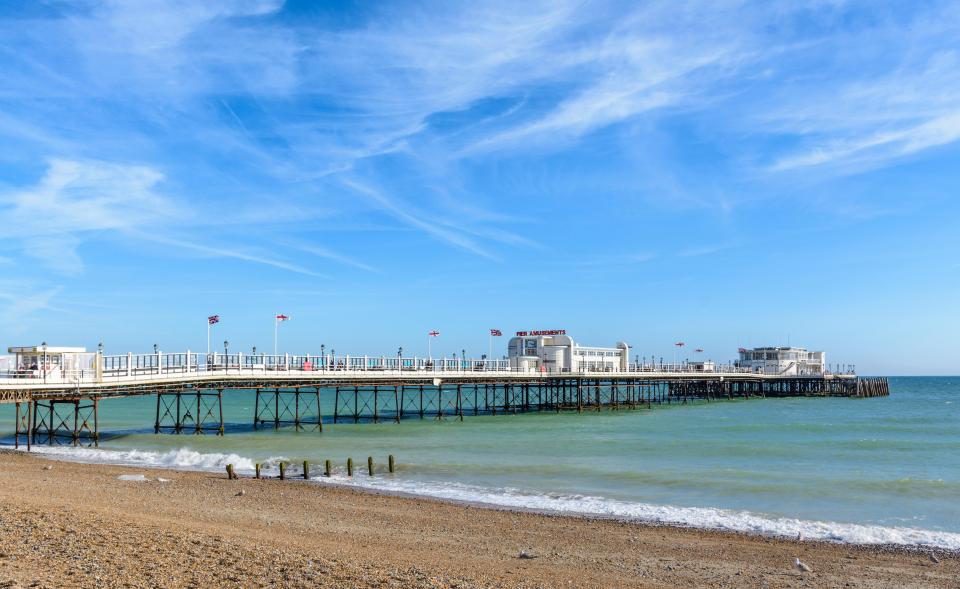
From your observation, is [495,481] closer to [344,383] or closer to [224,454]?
[224,454]

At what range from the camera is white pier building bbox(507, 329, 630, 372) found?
61.5 metres

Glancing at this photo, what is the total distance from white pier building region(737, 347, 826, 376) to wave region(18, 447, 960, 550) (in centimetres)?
7743

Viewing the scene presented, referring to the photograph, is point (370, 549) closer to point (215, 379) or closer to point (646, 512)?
point (646, 512)

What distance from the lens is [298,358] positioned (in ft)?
127

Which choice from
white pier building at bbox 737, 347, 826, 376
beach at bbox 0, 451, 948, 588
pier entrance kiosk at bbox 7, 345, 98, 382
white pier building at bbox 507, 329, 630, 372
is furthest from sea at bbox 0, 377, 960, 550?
white pier building at bbox 737, 347, 826, 376

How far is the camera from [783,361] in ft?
310

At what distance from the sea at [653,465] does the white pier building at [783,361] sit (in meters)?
45.7

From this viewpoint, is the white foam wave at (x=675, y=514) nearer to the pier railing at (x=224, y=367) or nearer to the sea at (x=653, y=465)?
the sea at (x=653, y=465)

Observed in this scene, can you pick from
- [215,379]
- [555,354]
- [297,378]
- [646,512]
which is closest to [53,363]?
[215,379]

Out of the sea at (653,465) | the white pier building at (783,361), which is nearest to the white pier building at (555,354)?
the sea at (653,465)

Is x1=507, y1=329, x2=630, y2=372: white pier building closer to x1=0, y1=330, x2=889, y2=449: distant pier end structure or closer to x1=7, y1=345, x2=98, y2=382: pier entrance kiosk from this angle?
x1=0, y1=330, x2=889, y2=449: distant pier end structure

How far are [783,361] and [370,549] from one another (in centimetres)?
8979

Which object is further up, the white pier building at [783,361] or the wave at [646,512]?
the white pier building at [783,361]

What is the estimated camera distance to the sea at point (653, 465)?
17.7m
